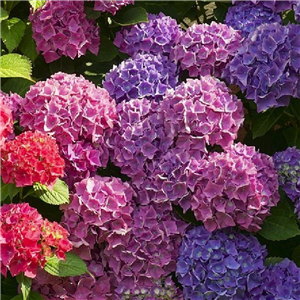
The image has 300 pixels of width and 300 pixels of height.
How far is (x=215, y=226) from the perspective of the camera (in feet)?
8.05

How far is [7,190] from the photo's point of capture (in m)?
2.37

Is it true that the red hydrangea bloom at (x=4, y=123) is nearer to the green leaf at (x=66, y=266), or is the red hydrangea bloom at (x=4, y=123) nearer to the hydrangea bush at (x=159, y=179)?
the hydrangea bush at (x=159, y=179)

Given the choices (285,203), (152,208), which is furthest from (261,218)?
(152,208)

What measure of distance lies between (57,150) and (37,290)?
21.9 inches

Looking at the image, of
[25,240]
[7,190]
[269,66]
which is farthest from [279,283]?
[7,190]

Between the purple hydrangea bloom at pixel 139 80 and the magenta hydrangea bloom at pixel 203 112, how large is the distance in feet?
0.55

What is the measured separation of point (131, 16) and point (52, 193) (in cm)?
106

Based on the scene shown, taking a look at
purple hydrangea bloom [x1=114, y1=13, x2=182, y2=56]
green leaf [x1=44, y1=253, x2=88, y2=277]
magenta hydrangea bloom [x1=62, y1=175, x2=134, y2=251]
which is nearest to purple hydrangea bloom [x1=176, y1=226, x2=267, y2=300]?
magenta hydrangea bloom [x1=62, y1=175, x2=134, y2=251]

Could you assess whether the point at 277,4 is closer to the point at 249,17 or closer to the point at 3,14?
the point at 249,17

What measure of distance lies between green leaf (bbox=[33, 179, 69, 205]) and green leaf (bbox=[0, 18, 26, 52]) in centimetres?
86

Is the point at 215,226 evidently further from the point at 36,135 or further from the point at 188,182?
the point at 36,135

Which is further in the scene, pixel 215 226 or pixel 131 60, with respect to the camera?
pixel 131 60

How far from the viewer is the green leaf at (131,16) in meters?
3.04

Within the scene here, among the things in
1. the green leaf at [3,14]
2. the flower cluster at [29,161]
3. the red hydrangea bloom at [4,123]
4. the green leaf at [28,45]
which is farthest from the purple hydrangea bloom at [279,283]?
the green leaf at [3,14]
